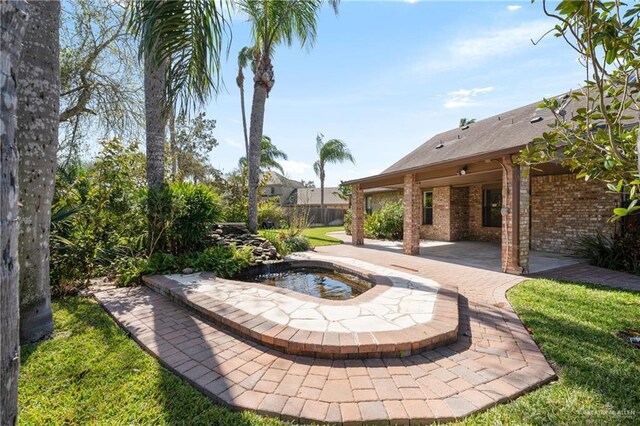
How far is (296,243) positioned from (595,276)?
805cm

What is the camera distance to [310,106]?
12.2 meters

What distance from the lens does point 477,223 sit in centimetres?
1284

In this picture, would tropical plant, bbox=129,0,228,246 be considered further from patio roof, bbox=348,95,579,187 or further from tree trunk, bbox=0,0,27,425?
patio roof, bbox=348,95,579,187

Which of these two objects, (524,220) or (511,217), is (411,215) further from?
(524,220)

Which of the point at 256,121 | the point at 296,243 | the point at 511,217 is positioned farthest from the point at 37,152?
the point at 511,217

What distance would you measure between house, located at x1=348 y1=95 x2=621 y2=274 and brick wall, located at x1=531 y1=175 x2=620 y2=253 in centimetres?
2

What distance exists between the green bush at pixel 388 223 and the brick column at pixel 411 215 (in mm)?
4375

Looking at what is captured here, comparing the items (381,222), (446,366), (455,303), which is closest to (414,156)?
(381,222)

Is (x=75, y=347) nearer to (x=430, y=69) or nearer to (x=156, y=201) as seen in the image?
(x=156, y=201)

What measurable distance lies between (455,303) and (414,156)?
481 inches

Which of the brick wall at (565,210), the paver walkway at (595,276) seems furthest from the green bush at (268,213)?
the paver walkway at (595,276)

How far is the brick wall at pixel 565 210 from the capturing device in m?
8.43

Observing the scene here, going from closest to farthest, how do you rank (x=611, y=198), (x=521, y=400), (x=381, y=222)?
1. (x=521, y=400)
2. (x=611, y=198)
3. (x=381, y=222)

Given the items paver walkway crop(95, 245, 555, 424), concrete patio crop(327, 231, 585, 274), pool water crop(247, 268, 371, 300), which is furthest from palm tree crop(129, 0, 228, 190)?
concrete patio crop(327, 231, 585, 274)
